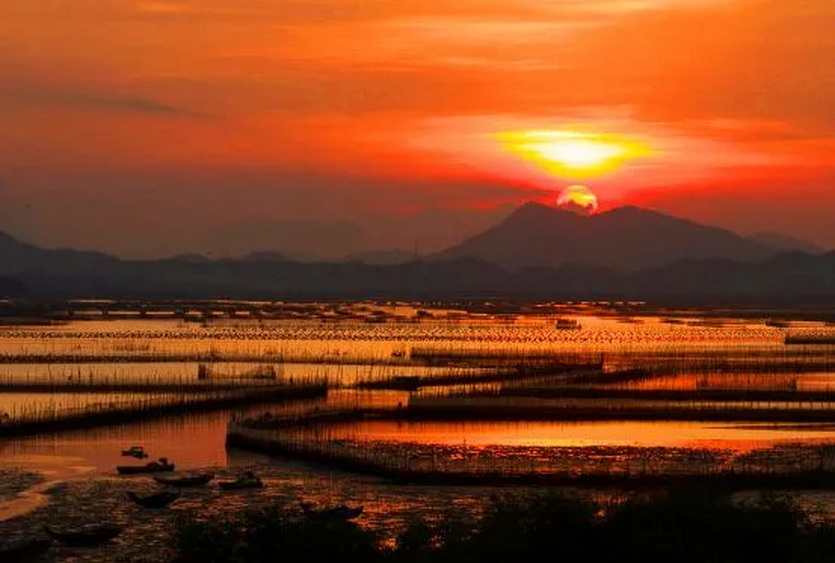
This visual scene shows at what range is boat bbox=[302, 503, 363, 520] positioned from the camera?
1082 inches

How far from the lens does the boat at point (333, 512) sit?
27484 mm

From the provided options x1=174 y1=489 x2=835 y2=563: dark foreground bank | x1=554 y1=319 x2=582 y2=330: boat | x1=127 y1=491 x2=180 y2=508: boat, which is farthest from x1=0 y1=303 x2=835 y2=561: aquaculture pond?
x1=554 y1=319 x2=582 y2=330: boat

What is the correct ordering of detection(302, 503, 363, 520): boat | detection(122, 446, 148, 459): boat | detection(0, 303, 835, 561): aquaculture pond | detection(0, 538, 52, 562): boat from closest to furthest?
detection(0, 538, 52, 562): boat
detection(302, 503, 363, 520): boat
detection(0, 303, 835, 561): aquaculture pond
detection(122, 446, 148, 459): boat

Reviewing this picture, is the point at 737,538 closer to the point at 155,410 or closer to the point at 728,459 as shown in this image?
the point at 728,459

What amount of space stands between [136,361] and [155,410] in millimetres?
22583

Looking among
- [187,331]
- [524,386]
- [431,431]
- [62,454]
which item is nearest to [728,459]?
[431,431]

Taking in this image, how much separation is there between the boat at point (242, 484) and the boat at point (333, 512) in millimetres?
3560

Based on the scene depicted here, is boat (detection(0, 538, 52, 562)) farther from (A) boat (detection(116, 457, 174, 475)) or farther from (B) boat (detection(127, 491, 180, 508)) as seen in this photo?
(A) boat (detection(116, 457, 174, 475))

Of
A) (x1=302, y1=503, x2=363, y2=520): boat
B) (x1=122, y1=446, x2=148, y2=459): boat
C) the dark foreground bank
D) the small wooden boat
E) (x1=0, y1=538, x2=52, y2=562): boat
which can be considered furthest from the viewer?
(x1=122, y1=446, x2=148, y2=459): boat

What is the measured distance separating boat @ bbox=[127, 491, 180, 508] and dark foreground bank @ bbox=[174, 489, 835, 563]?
5696 mm

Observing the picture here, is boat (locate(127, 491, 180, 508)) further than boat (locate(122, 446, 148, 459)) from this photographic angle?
No

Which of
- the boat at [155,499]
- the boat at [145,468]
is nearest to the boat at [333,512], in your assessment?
the boat at [155,499]

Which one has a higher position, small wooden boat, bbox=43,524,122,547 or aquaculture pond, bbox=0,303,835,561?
aquaculture pond, bbox=0,303,835,561

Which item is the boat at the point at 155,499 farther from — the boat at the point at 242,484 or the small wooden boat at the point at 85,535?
the small wooden boat at the point at 85,535
